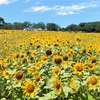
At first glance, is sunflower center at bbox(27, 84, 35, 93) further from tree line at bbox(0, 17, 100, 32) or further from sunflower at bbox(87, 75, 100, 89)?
tree line at bbox(0, 17, 100, 32)

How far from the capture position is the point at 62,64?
197 inches

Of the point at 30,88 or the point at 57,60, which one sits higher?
the point at 57,60

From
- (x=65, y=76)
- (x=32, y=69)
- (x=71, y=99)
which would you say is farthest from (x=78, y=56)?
(x=71, y=99)

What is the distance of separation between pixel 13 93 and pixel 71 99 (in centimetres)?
95

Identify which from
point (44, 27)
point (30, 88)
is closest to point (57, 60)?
point (30, 88)

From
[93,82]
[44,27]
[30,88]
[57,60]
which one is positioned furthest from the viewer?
[44,27]

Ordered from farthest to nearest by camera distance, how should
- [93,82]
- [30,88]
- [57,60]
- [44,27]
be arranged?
1. [44,27]
2. [57,60]
3. [30,88]
4. [93,82]

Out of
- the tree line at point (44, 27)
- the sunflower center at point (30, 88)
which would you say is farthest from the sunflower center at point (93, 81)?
the tree line at point (44, 27)

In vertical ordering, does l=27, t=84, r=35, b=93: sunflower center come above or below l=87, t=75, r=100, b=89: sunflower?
below

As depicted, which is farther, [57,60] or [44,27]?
[44,27]

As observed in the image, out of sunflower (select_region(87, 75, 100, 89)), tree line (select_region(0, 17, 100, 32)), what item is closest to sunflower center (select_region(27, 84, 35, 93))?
sunflower (select_region(87, 75, 100, 89))

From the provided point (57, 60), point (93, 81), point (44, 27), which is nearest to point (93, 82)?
point (93, 81)

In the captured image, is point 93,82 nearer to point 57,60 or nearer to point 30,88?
point 30,88

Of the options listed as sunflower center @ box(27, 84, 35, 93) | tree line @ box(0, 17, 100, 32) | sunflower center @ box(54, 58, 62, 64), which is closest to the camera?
sunflower center @ box(27, 84, 35, 93)
